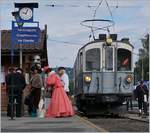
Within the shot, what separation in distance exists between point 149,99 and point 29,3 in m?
7.14

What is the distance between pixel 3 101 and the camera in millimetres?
25922

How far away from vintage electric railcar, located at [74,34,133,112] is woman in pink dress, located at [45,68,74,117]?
5313mm

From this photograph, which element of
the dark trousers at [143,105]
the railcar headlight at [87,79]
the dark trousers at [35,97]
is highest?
the railcar headlight at [87,79]

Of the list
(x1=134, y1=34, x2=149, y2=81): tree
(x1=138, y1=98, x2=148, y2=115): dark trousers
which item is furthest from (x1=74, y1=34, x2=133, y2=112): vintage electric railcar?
(x1=134, y1=34, x2=149, y2=81): tree

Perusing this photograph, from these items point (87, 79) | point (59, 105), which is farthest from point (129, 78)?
point (59, 105)

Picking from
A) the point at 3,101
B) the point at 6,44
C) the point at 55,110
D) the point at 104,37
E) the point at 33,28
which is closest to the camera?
the point at 55,110

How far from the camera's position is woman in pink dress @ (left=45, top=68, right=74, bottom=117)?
2070 centimetres

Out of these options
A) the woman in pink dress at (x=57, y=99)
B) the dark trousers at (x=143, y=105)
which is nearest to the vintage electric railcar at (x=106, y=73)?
the dark trousers at (x=143, y=105)

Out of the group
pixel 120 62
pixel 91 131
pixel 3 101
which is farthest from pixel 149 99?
pixel 91 131

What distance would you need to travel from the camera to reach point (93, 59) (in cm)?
2686

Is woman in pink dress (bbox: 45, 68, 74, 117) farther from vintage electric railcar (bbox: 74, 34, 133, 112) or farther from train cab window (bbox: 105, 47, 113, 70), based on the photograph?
train cab window (bbox: 105, 47, 113, 70)

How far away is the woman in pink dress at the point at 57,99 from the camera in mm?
20703

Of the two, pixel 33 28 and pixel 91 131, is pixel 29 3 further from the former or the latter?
pixel 91 131

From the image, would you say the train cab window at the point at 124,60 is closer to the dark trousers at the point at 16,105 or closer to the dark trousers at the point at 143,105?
the dark trousers at the point at 143,105
